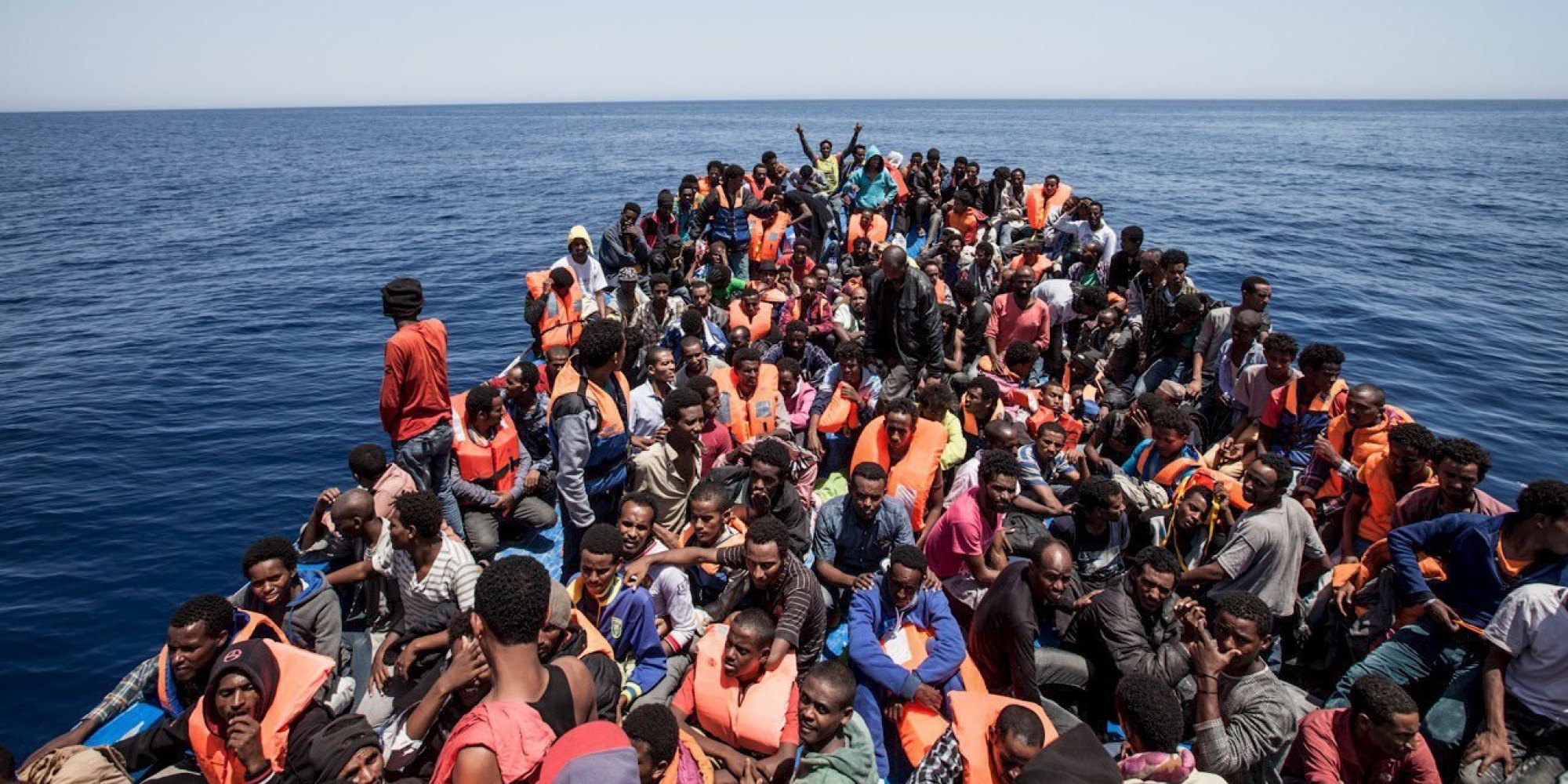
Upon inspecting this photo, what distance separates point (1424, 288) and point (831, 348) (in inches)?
965

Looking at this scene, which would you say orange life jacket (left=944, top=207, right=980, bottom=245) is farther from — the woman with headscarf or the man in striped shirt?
the woman with headscarf

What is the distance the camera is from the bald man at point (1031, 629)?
4.41m

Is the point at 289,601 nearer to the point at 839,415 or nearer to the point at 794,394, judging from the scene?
the point at 839,415

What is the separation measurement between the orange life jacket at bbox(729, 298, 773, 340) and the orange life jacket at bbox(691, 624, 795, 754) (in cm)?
574

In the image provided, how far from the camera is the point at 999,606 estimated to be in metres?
4.54

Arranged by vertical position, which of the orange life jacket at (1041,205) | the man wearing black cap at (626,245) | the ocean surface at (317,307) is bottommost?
the ocean surface at (317,307)

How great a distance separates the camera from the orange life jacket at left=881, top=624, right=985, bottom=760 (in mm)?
4293

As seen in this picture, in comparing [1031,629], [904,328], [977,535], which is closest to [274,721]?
[1031,629]

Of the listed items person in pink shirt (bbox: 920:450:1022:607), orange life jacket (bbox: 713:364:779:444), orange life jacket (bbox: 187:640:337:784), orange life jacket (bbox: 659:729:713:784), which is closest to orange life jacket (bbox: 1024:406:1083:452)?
person in pink shirt (bbox: 920:450:1022:607)

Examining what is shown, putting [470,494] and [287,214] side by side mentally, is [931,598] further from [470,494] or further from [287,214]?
[287,214]

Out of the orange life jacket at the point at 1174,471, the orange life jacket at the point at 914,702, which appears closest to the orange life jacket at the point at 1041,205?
the orange life jacket at the point at 1174,471

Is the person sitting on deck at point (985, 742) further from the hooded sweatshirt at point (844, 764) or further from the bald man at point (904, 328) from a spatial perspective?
the bald man at point (904, 328)

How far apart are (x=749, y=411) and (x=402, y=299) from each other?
287 centimetres

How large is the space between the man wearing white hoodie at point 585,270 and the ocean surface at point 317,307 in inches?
220
